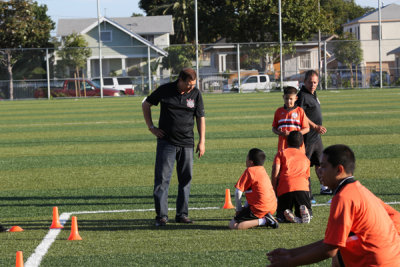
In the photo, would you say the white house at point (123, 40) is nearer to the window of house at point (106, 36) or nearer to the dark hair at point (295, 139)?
the window of house at point (106, 36)

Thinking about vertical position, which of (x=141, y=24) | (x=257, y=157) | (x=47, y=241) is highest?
(x=141, y=24)

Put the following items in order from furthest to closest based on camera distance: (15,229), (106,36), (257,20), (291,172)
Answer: (106,36), (257,20), (291,172), (15,229)

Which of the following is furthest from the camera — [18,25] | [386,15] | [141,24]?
[386,15]

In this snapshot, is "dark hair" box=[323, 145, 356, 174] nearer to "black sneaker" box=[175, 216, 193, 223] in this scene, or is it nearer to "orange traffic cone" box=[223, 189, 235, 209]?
"black sneaker" box=[175, 216, 193, 223]

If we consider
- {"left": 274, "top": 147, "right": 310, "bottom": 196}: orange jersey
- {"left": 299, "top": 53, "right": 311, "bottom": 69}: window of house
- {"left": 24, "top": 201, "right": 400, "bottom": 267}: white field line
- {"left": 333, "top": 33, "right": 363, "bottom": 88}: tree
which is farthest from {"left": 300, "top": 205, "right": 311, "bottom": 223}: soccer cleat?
{"left": 299, "top": 53, "right": 311, "bottom": 69}: window of house

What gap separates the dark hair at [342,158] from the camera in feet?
13.0

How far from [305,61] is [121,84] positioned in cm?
1336

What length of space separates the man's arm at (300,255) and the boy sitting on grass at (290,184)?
3730mm

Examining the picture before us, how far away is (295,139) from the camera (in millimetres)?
8172

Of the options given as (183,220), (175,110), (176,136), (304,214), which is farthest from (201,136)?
(304,214)

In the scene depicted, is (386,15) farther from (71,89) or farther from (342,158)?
(342,158)

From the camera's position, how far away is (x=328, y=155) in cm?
402

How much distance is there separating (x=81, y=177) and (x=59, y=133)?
8.61 meters

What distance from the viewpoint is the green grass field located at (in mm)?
6535
